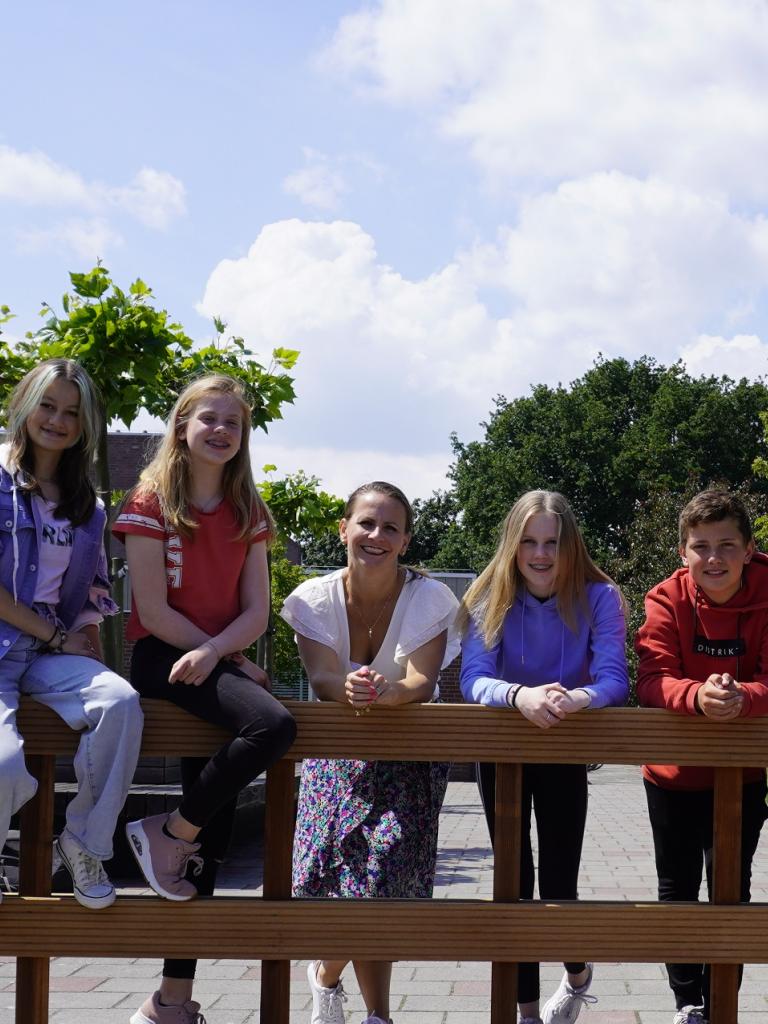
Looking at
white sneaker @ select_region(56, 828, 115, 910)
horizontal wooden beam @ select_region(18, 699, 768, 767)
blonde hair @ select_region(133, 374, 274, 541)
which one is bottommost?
white sneaker @ select_region(56, 828, 115, 910)

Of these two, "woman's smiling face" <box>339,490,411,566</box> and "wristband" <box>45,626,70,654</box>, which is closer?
"wristband" <box>45,626,70,654</box>

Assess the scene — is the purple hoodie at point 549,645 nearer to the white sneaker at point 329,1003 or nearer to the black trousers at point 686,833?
the black trousers at point 686,833

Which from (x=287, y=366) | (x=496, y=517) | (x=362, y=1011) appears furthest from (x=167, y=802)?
(x=496, y=517)

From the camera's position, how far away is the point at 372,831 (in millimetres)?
3697

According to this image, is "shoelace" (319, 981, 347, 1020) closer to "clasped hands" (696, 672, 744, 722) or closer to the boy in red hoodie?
the boy in red hoodie

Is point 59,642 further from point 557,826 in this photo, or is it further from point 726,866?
point 726,866

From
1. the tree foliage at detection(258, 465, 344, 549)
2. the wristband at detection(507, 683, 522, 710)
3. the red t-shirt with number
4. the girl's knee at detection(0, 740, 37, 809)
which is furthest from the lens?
the tree foliage at detection(258, 465, 344, 549)

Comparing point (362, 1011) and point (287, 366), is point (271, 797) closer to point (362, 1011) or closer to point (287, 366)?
point (362, 1011)

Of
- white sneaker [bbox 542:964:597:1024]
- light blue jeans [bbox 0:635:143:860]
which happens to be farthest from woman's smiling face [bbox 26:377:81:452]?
white sneaker [bbox 542:964:597:1024]

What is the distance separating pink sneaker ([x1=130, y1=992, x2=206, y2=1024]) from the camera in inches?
131

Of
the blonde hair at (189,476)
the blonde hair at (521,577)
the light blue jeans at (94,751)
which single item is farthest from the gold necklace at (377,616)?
the light blue jeans at (94,751)

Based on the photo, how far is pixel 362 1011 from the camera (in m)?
4.87

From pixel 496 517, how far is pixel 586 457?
412 centimetres

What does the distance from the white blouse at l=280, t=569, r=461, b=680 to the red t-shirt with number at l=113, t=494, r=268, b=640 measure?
26 cm
